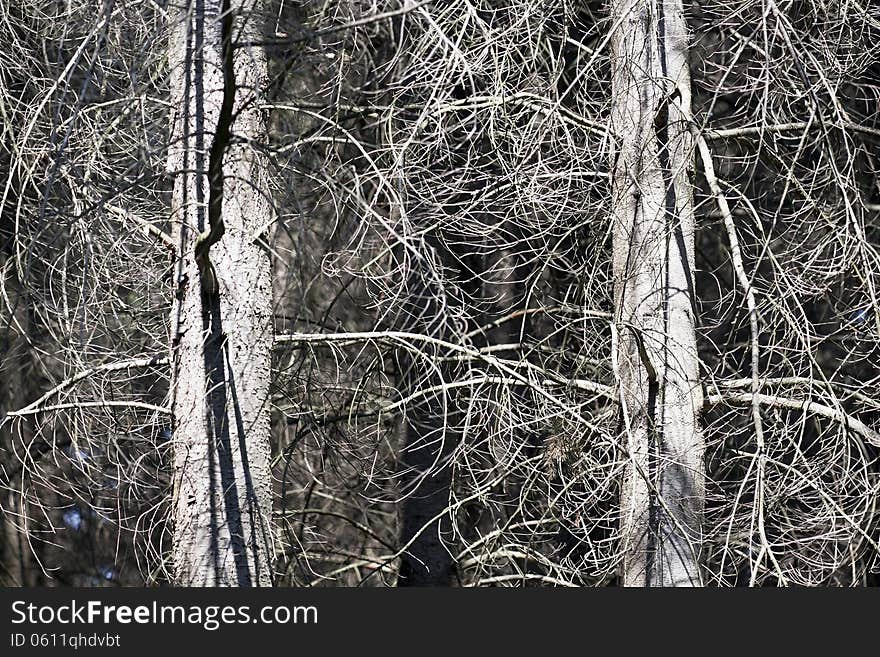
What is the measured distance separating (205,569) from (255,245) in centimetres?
122

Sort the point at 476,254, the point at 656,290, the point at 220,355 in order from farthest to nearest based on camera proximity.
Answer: the point at 476,254
the point at 656,290
the point at 220,355

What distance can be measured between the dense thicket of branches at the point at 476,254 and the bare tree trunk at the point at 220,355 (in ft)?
0.39

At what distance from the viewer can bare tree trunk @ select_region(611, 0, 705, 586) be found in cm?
402

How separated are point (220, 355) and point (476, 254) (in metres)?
1.51

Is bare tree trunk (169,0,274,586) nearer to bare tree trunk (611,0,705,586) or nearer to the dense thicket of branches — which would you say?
the dense thicket of branches

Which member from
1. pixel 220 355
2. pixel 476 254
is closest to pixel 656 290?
pixel 476 254

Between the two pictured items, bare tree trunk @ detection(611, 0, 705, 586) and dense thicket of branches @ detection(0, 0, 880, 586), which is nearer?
dense thicket of branches @ detection(0, 0, 880, 586)

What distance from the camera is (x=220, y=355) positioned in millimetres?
3906

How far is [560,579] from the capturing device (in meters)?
4.54

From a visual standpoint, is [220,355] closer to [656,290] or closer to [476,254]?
[476,254]

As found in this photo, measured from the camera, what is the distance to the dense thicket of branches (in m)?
3.84

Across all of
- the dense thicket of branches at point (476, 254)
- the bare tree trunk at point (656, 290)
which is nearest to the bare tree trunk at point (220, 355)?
the dense thicket of branches at point (476, 254)

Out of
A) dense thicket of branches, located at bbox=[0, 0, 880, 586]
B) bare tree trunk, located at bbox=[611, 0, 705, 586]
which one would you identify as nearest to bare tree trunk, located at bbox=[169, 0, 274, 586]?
dense thicket of branches, located at bbox=[0, 0, 880, 586]

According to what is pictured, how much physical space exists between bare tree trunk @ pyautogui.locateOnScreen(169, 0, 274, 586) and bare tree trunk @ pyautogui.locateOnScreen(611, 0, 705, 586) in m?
1.38
